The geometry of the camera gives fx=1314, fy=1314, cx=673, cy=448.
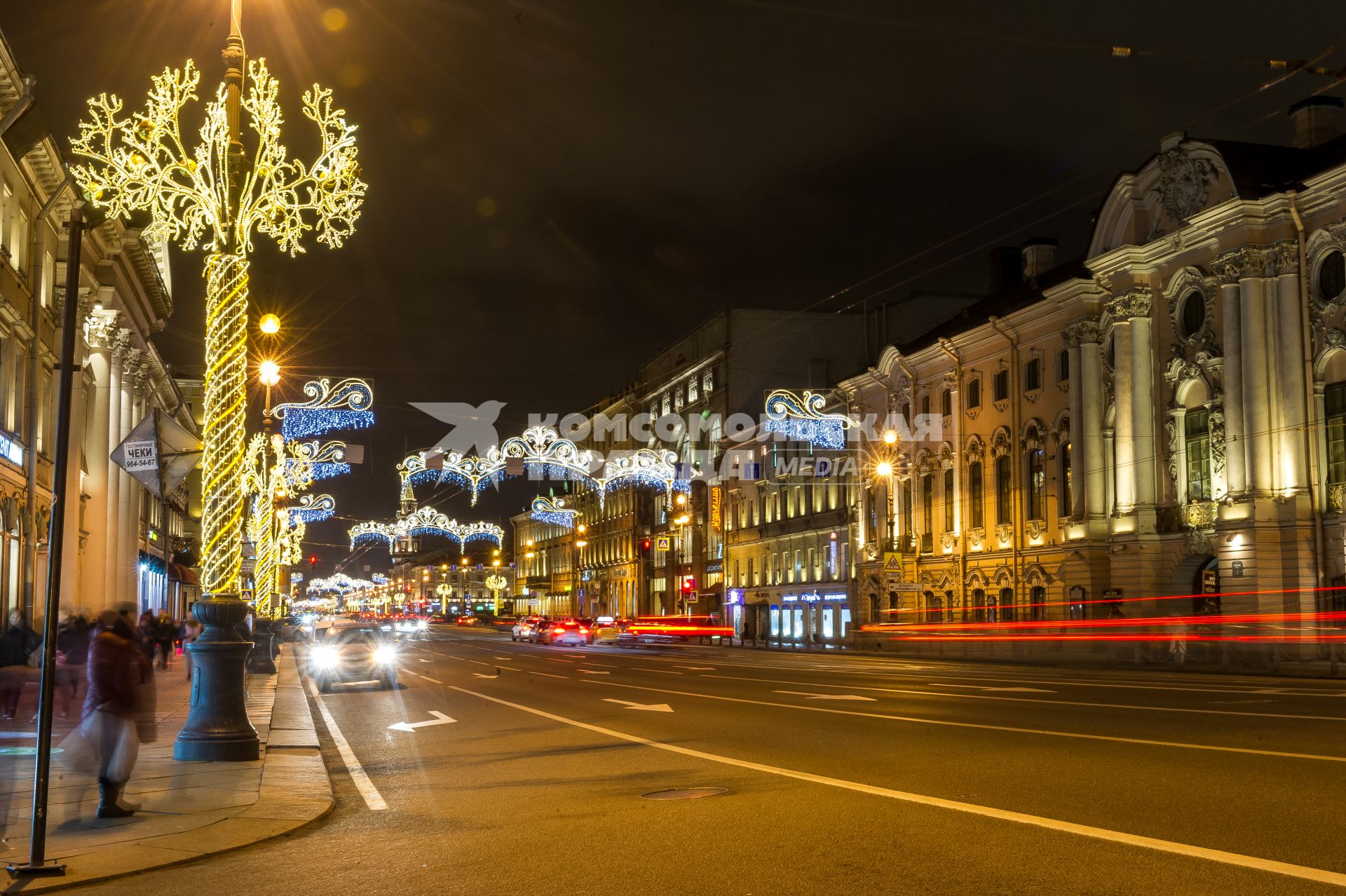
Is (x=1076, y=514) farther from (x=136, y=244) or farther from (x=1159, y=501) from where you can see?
(x=136, y=244)

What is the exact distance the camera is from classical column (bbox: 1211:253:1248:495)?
130ft

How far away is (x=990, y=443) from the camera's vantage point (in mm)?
52344

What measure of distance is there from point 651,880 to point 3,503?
27.2m

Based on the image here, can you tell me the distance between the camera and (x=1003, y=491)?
5166cm

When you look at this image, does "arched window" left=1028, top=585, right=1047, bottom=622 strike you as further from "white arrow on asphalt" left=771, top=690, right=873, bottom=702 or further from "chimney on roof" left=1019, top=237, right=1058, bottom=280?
"white arrow on asphalt" left=771, top=690, right=873, bottom=702

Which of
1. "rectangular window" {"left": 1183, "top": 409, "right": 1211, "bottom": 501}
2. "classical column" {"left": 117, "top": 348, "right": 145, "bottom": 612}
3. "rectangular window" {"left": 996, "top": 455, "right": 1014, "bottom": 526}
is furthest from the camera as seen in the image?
"rectangular window" {"left": 996, "top": 455, "right": 1014, "bottom": 526}

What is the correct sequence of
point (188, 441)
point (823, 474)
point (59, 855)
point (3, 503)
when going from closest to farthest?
point (59, 855), point (188, 441), point (3, 503), point (823, 474)

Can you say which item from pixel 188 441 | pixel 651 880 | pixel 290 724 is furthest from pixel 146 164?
pixel 651 880

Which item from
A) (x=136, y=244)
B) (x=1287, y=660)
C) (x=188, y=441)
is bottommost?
(x=1287, y=660)

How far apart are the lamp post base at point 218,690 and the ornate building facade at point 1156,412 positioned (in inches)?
1267

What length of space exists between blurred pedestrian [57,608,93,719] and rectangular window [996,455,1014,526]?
3743cm

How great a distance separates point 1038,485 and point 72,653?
37.2 m

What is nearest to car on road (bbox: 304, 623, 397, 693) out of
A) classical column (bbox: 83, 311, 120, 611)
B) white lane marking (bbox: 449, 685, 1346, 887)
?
white lane marking (bbox: 449, 685, 1346, 887)

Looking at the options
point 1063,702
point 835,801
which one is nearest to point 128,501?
point 1063,702
